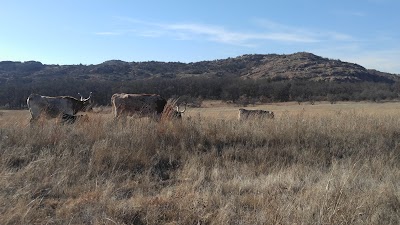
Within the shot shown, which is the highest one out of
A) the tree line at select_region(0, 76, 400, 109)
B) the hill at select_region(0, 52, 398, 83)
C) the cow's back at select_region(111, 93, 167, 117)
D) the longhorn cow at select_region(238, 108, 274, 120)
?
the hill at select_region(0, 52, 398, 83)

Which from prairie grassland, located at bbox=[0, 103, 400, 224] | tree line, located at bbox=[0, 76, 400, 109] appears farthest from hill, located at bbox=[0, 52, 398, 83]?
prairie grassland, located at bbox=[0, 103, 400, 224]

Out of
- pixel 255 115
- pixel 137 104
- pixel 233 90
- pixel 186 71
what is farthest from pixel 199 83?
pixel 255 115

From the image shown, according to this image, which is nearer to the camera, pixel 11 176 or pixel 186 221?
pixel 186 221

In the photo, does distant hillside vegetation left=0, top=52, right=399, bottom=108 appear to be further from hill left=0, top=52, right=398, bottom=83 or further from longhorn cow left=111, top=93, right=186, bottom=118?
longhorn cow left=111, top=93, right=186, bottom=118

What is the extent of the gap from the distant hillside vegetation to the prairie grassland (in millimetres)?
59893

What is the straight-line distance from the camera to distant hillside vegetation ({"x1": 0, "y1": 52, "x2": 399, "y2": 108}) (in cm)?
9736

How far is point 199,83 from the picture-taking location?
111562mm

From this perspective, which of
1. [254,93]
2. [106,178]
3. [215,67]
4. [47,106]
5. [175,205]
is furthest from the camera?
[215,67]

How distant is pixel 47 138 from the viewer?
29.0 feet

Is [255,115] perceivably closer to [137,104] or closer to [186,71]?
[137,104]

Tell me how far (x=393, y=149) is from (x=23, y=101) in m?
83.6

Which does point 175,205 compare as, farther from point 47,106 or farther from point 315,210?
point 47,106

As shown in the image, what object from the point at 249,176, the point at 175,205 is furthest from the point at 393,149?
the point at 175,205

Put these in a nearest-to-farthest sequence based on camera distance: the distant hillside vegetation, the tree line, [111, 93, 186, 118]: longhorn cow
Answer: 1. [111, 93, 186, 118]: longhorn cow
2. the tree line
3. the distant hillside vegetation
